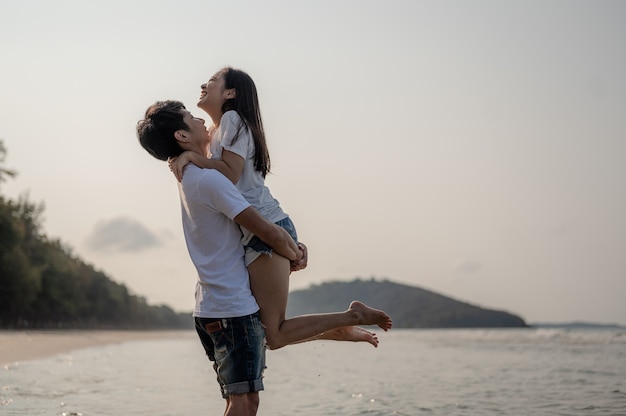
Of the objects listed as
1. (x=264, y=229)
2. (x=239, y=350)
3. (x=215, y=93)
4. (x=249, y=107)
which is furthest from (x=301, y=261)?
(x=215, y=93)

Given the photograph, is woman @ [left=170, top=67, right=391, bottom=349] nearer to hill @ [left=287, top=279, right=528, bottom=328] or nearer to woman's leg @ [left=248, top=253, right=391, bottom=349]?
woman's leg @ [left=248, top=253, right=391, bottom=349]

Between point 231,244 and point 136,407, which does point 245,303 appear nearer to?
point 231,244

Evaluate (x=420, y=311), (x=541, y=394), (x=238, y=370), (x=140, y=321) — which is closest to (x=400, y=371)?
(x=541, y=394)

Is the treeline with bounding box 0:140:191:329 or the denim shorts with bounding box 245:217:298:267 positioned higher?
the treeline with bounding box 0:140:191:329

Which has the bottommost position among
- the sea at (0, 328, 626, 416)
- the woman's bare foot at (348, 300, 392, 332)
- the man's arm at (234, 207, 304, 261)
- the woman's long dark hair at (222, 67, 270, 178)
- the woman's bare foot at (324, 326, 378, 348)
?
the sea at (0, 328, 626, 416)

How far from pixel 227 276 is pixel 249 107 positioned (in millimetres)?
899

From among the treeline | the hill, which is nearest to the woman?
the treeline

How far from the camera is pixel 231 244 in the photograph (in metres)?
4.19

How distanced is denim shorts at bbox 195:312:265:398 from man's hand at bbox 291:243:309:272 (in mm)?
373

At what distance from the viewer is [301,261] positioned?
14.6 ft

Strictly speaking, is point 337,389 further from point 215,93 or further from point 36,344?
point 36,344

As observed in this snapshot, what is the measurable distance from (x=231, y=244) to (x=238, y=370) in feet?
2.00

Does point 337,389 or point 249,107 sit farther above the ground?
Result: point 249,107

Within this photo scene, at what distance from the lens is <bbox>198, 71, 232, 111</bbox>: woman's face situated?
4468 mm
